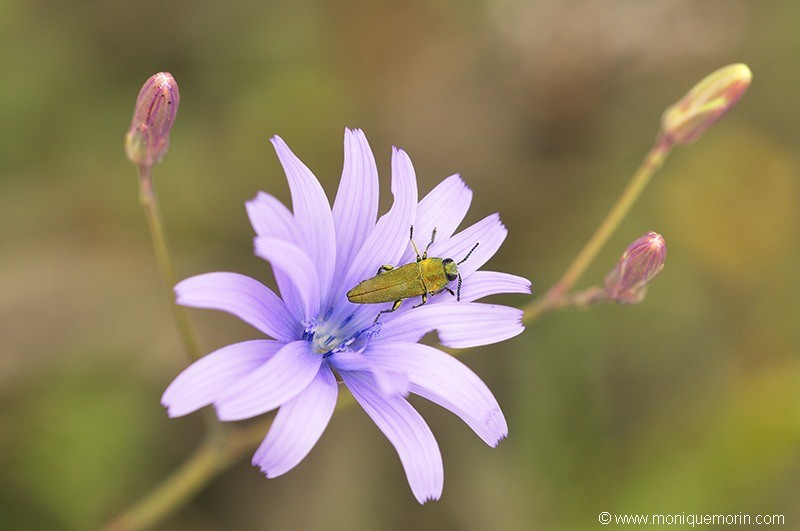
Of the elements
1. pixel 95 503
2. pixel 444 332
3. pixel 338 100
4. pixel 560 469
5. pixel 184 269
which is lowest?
pixel 560 469

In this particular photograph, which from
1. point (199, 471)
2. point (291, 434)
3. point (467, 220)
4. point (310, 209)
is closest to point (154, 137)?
point (310, 209)

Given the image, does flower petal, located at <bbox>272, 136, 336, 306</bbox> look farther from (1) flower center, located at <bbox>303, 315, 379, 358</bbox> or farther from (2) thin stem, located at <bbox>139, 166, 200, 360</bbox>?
(2) thin stem, located at <bbox>139, 166, 200, 360</bbox>

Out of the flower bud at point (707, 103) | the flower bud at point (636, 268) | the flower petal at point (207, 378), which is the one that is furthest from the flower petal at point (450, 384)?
the flower bud at point (707, 103)

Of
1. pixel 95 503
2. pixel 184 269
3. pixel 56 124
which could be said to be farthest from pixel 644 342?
pixel 56 124

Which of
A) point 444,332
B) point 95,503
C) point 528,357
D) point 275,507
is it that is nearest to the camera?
point 444,332

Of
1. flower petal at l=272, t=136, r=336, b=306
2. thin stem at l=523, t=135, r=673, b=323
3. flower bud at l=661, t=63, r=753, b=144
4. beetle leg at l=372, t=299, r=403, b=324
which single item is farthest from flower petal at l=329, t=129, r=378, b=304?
flower bud at l=661, t=63, r=753, b=144

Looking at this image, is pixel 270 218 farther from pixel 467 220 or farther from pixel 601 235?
pixel 467 220

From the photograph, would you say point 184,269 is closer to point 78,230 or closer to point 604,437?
point 78,230
